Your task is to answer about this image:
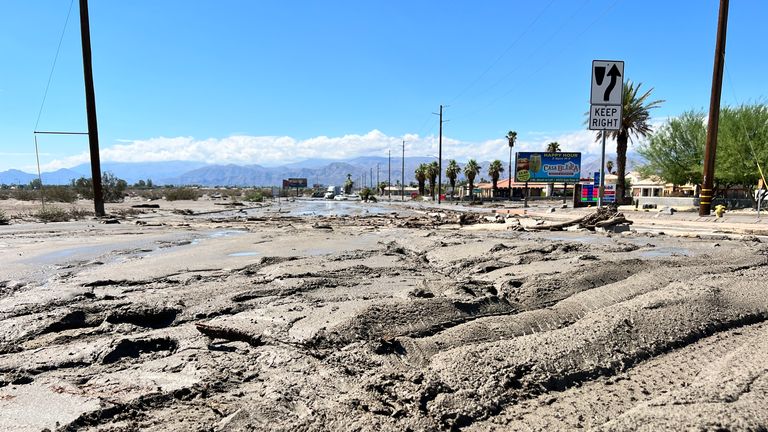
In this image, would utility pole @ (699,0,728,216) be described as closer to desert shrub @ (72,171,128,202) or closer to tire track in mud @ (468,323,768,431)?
tire track in mud @ (468,323,768,431)

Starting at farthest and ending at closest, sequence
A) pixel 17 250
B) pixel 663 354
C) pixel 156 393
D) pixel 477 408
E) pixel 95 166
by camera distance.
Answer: pixel 95 166 < pixel 17 250 < pixel 663 354 < pixel 156 393 < pixel 477 408

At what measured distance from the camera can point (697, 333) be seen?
164 inches

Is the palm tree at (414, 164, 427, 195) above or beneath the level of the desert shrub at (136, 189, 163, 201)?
above

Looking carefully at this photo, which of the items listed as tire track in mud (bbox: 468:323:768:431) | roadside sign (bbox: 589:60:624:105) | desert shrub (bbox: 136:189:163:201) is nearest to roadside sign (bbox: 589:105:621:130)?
roadside sign (bbox: 589:60:624:105)

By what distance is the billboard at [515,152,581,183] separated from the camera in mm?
49719

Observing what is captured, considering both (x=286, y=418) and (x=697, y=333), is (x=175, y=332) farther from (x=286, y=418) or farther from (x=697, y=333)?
(x=697, y=333)

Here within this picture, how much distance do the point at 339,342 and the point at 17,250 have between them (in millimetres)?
10048

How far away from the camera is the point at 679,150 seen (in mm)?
38375

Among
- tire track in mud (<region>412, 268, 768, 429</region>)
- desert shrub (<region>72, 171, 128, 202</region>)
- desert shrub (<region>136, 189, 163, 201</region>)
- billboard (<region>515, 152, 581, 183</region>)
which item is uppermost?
billboard (<region>515, 152, 581, 183</region>)

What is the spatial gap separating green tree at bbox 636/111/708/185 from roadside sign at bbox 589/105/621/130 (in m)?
30.3

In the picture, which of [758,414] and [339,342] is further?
[339,342]

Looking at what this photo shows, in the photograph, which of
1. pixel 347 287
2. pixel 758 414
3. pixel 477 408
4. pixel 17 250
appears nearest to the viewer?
pixel 758 414

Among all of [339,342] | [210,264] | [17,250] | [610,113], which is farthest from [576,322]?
[17,250]

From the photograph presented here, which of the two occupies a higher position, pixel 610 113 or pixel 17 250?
pixel 610 113
